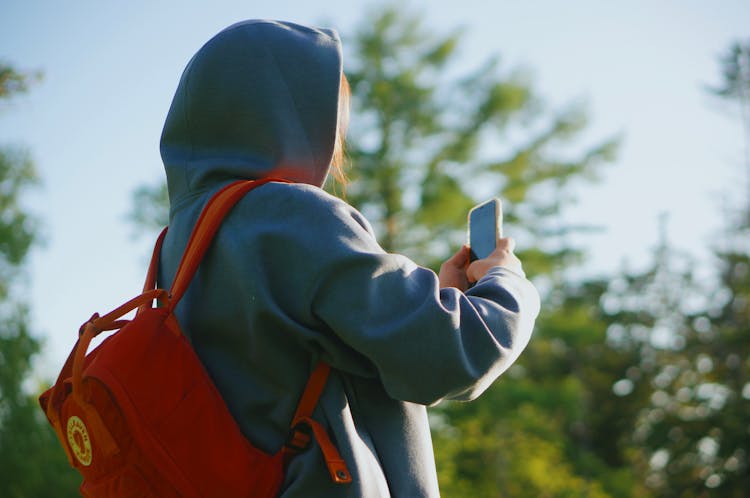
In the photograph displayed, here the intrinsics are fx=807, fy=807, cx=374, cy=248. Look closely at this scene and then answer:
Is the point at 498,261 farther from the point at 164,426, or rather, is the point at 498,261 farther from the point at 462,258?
the point at 164,426

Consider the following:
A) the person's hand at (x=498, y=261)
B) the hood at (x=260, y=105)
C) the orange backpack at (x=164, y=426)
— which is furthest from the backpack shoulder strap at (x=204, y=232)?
the person's hand at (x=498, y=261)

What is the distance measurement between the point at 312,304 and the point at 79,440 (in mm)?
406

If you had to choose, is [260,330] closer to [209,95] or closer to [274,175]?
[274,175]

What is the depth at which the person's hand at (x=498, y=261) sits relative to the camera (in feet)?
4.68

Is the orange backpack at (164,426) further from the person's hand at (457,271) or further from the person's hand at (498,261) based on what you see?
the person's hand at (457,271)

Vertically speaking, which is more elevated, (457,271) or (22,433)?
(457,271)

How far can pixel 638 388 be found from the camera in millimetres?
23844

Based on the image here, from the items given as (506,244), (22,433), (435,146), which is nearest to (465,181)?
(435,146)

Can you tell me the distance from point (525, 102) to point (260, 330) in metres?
12.7

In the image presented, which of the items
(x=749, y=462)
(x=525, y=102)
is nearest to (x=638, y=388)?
(x=749, y=462)

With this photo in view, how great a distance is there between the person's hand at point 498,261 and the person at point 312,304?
15 mm

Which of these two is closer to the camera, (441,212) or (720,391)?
(441,212)

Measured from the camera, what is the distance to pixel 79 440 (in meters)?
1.20

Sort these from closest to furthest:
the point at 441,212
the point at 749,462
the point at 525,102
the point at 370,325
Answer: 1. the point at 370,325
2. the point at 441,212
3. the point at 525,102
4. the point at 749,462
